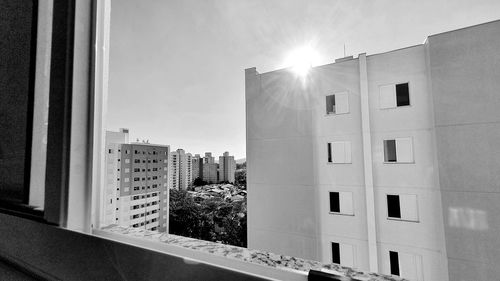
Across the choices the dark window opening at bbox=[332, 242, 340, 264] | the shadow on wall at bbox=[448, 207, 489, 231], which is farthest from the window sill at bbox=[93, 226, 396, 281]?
the dark window opening at bbox=[332, 242, 340, 264]

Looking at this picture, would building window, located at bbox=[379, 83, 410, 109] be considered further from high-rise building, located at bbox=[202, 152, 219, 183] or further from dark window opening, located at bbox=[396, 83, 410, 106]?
high-rise building, located at bbox=[202, 152, 219, 183]

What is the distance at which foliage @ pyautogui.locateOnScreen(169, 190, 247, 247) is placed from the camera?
4.10 ft

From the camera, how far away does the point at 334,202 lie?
2328 mm

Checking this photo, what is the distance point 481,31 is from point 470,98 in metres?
0.42

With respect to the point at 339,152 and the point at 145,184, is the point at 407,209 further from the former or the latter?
the point at 145,184

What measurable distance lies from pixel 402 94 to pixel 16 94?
2627 millimetres

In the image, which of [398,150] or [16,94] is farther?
[398,150]

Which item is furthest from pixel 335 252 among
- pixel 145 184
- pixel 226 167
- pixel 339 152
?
pixel 145 184

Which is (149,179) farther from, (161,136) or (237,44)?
(237,44)

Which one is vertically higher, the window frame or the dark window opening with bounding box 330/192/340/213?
the window frame

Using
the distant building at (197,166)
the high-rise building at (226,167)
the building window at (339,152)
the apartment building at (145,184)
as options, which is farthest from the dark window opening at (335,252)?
the apartment building at (145,184)

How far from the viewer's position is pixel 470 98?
135 cm

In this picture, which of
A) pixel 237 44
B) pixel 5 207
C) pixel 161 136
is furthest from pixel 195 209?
pixel 237 44

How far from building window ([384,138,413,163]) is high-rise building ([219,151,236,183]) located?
1401mm
